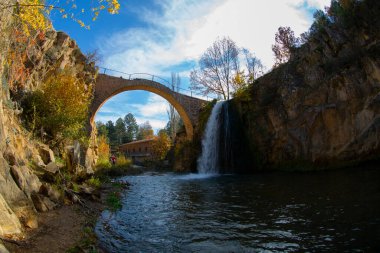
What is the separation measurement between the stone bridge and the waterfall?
3.51 m

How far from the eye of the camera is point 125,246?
5.16 meters

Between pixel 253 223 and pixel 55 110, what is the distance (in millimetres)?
10505

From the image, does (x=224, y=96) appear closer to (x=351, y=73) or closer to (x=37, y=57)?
(x=351, y=73)

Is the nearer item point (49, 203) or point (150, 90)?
point (49, 203)

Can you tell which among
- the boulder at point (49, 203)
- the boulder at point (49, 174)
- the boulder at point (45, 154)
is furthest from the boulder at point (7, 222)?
the boulder at point (45, 154)

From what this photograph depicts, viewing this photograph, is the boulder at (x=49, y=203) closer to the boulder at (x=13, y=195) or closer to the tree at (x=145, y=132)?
the boulder at (x=13, y=195)

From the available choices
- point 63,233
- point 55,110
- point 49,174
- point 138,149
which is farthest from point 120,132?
point 63,233

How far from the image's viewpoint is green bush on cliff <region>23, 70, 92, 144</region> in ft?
41.0

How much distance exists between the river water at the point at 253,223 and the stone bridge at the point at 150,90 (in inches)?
668

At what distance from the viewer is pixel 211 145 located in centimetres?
2255

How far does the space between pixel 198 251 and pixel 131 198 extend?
19.6ft

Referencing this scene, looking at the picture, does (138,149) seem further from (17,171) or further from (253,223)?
(17,171)

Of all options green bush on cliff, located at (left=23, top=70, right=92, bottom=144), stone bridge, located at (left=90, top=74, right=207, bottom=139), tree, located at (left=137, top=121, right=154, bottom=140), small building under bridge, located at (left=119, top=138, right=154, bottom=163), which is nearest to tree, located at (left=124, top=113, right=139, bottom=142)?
tree, located at (left=137, top=121, right=154, bottom=140)

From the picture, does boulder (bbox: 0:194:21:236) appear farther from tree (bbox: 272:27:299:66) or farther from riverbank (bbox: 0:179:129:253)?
tree (bbox: 272:27:299:66)
